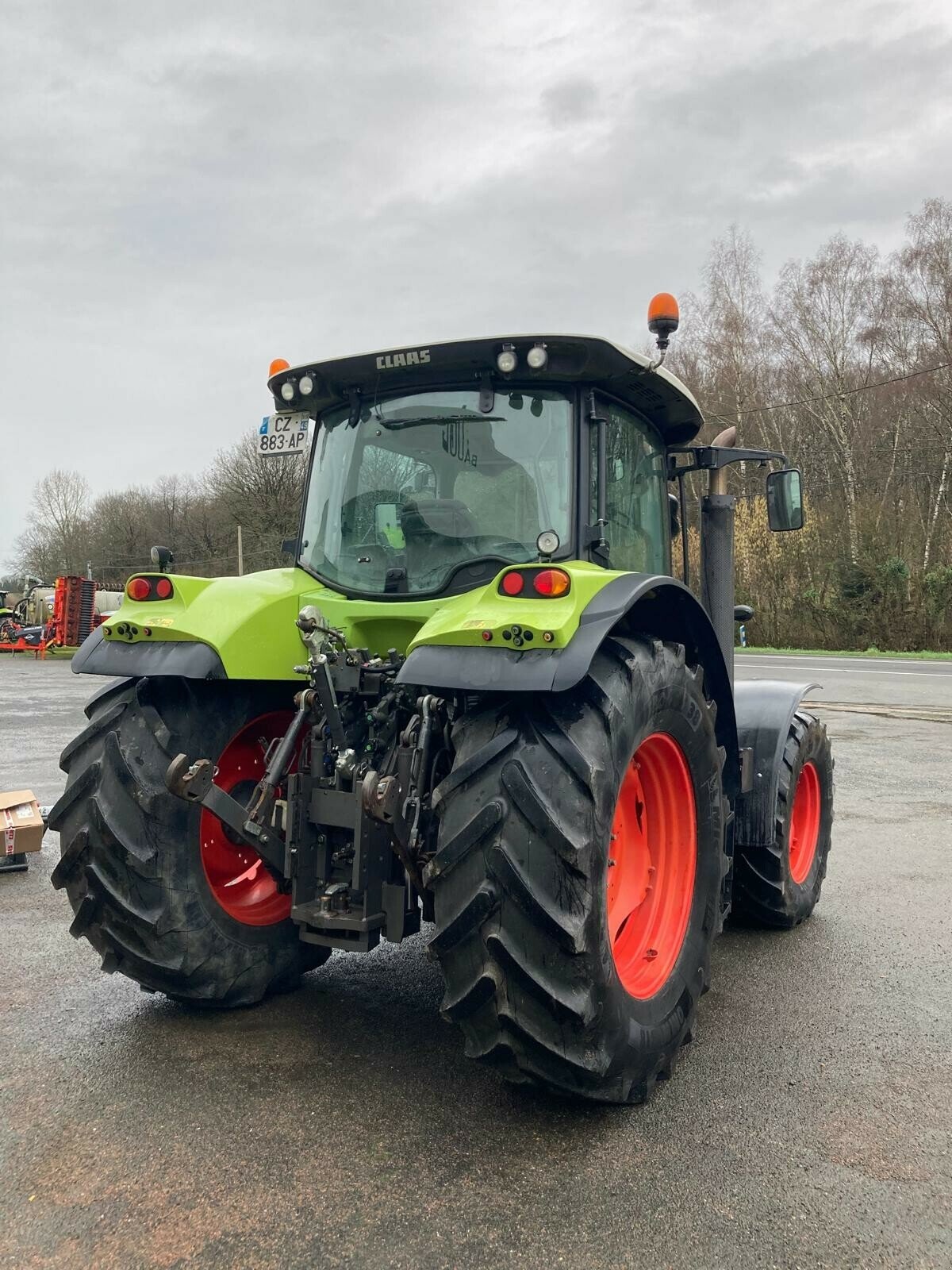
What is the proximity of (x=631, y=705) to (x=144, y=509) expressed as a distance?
194 feet

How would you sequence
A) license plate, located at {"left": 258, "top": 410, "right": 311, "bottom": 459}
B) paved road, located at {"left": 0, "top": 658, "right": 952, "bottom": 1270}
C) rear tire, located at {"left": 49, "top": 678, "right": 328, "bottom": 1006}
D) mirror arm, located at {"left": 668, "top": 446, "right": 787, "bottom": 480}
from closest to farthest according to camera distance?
paved road, located at {"left": 0, "top": 658, "right": 952, "bottom": 1270}, rear tire, located at {"left": 49, "top": 678, "right": 328, "bottom": 1006}, license plate, located at {"left": 258, "top": 410, "right": 311, "bottom": 459}, mirror arm, located at {"left": 668, "top": 446, "right": 787, "bottom": 480}

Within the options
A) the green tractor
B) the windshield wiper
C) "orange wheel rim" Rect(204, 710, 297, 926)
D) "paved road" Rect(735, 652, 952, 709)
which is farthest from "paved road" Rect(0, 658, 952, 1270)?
"paved road" Rect(735, 652, 952, 709)

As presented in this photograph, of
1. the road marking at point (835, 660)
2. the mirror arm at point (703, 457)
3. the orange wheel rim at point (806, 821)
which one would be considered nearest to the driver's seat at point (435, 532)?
the mirror arm at point (703, 457)

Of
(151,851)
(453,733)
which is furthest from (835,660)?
(151,851)

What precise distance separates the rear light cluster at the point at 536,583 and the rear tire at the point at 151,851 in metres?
1.19

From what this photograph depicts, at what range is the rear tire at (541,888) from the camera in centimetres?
241

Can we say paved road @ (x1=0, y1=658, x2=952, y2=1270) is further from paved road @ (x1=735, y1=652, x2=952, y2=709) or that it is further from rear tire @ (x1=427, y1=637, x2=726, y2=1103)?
paved road @ (x1=735, y1=652, x2=952, y2=709)

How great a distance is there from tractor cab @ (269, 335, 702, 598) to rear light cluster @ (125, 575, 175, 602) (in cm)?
58

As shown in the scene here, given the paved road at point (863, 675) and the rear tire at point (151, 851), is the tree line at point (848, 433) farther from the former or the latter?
the rear tire at point (151, 851)

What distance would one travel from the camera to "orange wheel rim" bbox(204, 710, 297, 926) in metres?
3.47

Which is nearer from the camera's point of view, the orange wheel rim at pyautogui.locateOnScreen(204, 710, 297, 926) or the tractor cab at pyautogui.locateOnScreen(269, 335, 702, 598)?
the tractor cab at pyautogui.locateOnScreen(269, 335, 702, 598)

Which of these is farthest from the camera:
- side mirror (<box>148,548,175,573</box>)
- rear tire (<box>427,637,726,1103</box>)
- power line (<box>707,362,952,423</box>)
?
power line (<box>707,362,952,423</box>)

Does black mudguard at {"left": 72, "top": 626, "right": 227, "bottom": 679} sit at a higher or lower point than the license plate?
lower

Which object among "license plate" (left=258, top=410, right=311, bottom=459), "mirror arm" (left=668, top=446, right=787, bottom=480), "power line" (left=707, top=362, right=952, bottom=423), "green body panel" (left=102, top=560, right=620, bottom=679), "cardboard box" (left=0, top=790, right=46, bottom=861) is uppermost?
"power line" (left=707, top=362, right=952, bottom=423)
